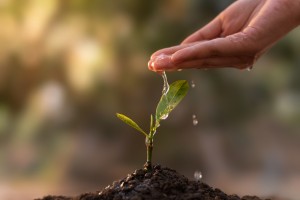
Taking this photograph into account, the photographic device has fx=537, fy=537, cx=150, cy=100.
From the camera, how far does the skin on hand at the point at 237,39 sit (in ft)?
3.21

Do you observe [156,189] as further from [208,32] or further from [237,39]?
Result: [208,32]

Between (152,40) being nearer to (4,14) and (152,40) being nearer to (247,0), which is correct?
(4,14)

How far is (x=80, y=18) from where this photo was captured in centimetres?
182

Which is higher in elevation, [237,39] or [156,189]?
[237,39]

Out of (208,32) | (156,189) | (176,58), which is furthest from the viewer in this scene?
(208,32)

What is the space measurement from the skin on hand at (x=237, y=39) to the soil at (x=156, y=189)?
210 millimetres

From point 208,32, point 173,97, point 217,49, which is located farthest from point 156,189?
point 208,32

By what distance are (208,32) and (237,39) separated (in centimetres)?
21

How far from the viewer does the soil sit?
82 centimetres

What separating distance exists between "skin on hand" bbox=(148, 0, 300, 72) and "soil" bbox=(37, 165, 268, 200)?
21cm

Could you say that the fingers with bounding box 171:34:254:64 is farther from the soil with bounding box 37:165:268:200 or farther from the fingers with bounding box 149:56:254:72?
the soil with bounding box 37:165:268:200

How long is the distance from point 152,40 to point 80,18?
0.84ft

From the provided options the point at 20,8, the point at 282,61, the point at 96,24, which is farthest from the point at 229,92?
the point at 20,8

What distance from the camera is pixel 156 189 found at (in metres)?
0.83
